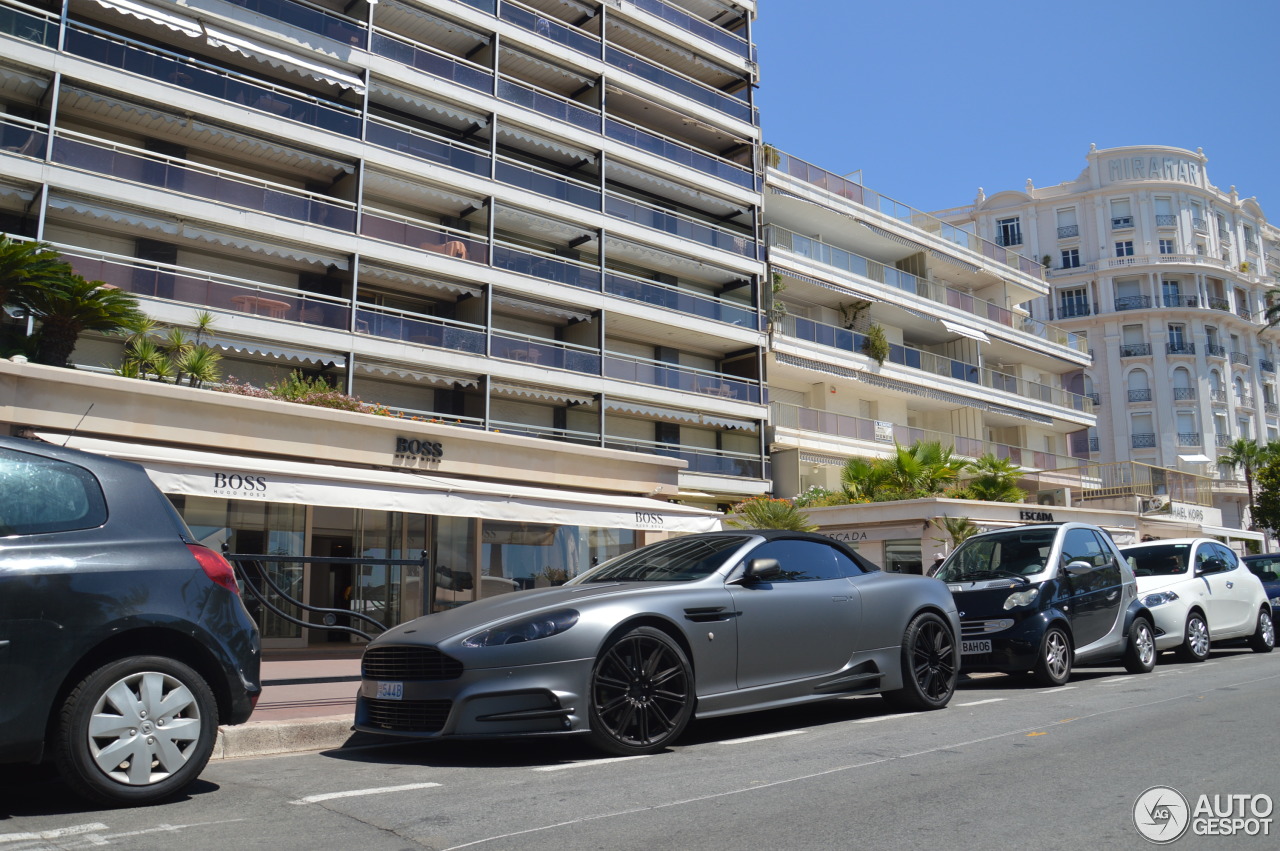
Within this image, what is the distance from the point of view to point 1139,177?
66625 millimetres

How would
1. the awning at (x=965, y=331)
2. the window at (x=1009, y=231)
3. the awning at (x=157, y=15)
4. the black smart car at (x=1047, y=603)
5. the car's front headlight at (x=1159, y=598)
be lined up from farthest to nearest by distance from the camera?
the window at (x=1009, y=231) < the awning at (x=965, y=331) < the awning at (x=157, y=15) < the car's front headlight at (x=1159, y=598) < the black smart car at (x=1047, y=603)

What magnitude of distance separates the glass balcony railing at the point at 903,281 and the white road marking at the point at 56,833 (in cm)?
3435

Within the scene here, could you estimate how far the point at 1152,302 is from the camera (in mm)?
64938

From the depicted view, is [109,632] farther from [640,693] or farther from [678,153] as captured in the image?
[678,153]

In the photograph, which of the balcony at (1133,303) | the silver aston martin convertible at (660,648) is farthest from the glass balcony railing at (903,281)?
the silver aston martin convertible at (660,648)

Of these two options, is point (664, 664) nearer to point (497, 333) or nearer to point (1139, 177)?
point (497, 333)

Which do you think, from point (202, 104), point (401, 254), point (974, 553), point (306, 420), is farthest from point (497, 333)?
point (974, 553)

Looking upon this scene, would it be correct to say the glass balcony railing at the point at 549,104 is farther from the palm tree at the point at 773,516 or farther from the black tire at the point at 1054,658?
the black tire at the point at 1054,658

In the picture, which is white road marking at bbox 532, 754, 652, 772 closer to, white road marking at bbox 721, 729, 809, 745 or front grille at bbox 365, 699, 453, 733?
front grille at bbox 365, 699, 453, 733

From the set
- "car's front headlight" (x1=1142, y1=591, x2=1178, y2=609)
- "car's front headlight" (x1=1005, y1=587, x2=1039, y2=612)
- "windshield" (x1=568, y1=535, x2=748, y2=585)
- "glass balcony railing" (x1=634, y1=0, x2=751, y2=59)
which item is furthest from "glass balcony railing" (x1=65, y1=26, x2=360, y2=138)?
"car's front headlight" (x1=1142, y1=591, x2=1178, y2=609)

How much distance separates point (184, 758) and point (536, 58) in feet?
100

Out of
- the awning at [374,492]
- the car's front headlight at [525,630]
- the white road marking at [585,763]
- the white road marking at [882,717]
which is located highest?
the awning at [374,492]

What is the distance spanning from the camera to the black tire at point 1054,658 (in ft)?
33.5

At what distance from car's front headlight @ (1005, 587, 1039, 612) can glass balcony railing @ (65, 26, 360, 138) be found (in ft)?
71.3
